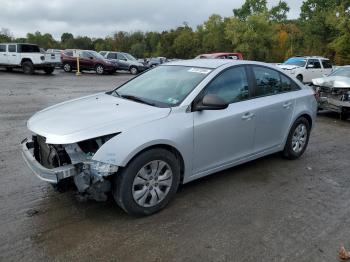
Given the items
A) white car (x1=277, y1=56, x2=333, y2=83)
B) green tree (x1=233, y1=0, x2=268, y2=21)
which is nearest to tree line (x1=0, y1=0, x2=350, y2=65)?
green tree (x1=233, y1=0, x2=268, y2=21)

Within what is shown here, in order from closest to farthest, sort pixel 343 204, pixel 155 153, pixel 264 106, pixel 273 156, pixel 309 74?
pixel 155 153
pixel 343 204
pixel 264 106
pixel 273 156
pixel 309 74

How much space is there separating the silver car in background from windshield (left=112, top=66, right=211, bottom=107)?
0.01m

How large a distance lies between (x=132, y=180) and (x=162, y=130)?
0.61 meters

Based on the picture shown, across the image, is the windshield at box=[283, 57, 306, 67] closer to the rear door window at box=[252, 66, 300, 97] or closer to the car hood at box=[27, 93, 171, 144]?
the rear door window at box=[252, 66, 300, 97]

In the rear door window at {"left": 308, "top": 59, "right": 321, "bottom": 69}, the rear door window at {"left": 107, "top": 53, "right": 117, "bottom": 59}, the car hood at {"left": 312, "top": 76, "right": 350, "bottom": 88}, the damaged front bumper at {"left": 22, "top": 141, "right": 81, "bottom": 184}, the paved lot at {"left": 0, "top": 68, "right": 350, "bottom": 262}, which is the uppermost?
the rear door window at {"left": 107, "top": 53, "right": 117, "bottom": 59}

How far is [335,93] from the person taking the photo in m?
9.65

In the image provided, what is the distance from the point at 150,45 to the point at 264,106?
103406 millimetres

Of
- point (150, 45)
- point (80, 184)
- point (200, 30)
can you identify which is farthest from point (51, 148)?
point (150, 45)

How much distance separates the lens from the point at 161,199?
3.99 meters

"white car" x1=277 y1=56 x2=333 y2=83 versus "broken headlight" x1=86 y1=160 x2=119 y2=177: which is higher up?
"white car" x1=277 y1=56 x2=333 y2=83

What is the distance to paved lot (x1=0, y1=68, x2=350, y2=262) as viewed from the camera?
3285 millimetres

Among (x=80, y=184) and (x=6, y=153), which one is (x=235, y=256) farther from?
(x=6, y=153)

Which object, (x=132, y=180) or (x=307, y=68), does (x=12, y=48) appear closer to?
(x=307, y=68)

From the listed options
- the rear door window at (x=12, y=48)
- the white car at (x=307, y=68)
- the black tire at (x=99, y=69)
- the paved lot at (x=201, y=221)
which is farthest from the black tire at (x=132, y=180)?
the black tire at (x=99, y=69)
